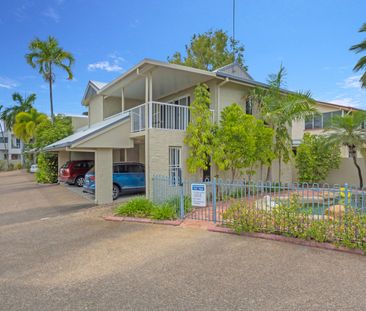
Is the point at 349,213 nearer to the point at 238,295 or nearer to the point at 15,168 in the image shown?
the point at 238,295

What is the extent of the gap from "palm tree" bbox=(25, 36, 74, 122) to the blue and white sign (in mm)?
21121

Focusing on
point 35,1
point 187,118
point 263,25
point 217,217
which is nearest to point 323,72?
point 263,25

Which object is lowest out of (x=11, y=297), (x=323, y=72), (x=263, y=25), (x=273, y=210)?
(x=11, y=297)

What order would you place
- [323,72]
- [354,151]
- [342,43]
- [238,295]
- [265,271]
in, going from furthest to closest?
[323,72], [342,43], [354,151], [265,271], [238,295]

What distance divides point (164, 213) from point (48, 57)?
22.2 m

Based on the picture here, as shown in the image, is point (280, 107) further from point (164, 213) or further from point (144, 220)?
point (144, 220)

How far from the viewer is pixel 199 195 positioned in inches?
316

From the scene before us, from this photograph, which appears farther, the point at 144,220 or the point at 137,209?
the point at 137,209

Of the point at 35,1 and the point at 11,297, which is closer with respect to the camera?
the point at 11,297

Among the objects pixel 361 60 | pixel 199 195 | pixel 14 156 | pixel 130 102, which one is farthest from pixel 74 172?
pixel 14 156

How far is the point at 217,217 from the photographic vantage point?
823 cm

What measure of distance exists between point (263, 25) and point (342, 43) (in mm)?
4800

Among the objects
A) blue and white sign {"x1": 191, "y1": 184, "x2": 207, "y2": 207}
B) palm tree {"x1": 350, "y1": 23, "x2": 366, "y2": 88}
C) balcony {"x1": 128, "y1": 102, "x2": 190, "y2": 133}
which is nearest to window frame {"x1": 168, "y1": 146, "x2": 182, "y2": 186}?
balcony {"x1": 128, "y1": 102, "x2": 190, "y2": 133}

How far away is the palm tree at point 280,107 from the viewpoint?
41.6 ft
